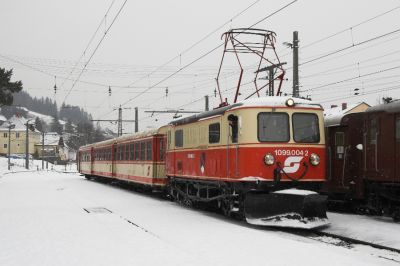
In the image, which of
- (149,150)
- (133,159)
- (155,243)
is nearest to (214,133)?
(155,243)

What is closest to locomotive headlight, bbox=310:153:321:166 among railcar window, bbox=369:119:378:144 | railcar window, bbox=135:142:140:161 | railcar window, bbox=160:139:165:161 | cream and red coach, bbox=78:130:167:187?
railcar window, bbox=369:119:378:144

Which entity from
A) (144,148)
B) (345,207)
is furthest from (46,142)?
(345,207)

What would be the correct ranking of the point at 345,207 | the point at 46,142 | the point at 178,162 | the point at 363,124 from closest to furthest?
the point at 363,124 < the point at 345,207 < the point at 178,162 < the point at 46,142

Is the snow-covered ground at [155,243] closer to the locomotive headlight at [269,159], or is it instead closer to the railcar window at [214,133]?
the locomotive headlight at [269,159]

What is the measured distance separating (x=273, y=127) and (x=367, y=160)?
9.59ft

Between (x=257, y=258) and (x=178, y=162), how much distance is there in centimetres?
984

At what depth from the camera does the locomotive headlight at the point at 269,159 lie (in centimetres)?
1307

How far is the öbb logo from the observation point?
13211 millimetres

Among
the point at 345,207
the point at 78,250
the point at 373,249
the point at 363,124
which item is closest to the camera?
the point at 78,250

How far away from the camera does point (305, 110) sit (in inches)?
541

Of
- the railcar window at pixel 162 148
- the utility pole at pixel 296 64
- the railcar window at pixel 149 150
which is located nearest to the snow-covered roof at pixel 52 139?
the railcar window at pixel 149 150

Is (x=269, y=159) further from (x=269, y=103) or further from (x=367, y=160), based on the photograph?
(x=367, y=160)

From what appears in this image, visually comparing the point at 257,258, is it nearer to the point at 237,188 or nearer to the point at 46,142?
the point at 237,188

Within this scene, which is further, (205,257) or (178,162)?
(178,162)
